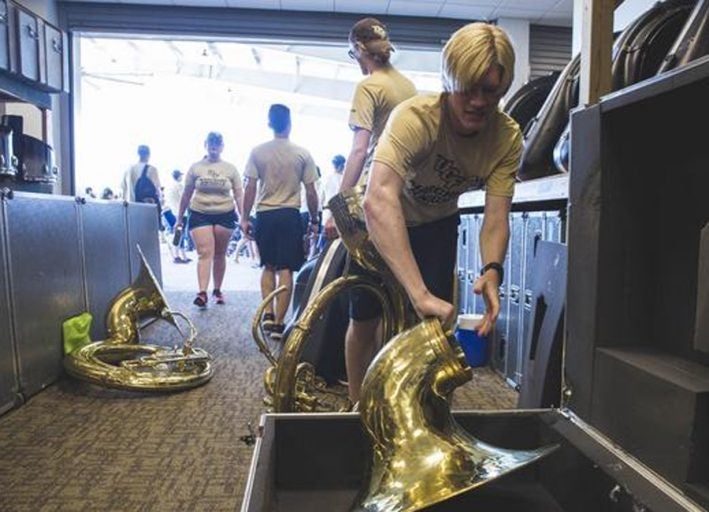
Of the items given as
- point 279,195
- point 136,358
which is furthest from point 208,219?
point 136,358

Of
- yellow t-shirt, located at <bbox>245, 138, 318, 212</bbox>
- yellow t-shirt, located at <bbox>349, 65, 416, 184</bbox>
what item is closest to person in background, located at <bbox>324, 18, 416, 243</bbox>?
yellow t-shirt, located at <bbox>349, 65, 416, 184</bbox>

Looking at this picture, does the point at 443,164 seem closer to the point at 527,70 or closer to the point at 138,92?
the point at 527,70

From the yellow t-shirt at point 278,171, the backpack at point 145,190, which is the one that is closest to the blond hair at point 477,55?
the yellow t-shirt at point 278,171

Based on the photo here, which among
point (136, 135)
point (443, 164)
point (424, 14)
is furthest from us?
point (136, 135)

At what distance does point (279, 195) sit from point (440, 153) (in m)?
1.96

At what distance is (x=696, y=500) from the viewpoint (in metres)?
0.72

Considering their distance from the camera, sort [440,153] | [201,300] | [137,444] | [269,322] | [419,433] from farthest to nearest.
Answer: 1. [201,300]
2. [269,322]
3. [137,444]
4. [440,153]
5. [419,433]

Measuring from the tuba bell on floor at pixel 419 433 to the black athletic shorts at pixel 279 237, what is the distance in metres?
2.18

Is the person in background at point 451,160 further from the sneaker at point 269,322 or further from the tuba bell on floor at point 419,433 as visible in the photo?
the sneaker at point 269,322

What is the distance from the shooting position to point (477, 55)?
3.08ft

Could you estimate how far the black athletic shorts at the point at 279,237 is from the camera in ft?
9.97

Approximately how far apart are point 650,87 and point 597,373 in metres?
0.49

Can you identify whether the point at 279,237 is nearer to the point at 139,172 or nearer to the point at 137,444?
the point at 137,444

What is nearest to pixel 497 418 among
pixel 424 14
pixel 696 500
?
pixel 696 500
